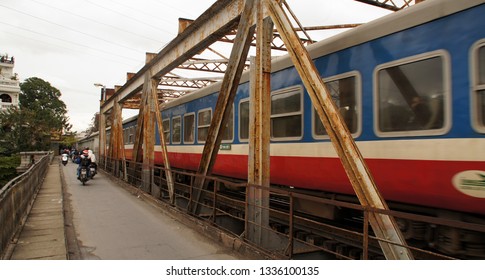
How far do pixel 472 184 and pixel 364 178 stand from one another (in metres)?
0.98

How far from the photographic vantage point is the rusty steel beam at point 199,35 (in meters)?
6.26

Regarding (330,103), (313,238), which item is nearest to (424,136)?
(330,103)

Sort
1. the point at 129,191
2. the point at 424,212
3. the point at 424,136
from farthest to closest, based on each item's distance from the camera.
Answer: the point at 129,191
the point at 424,212
the point at 424,136

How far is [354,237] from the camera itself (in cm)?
479

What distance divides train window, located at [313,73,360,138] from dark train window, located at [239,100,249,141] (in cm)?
240

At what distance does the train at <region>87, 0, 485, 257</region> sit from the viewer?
11.5ft

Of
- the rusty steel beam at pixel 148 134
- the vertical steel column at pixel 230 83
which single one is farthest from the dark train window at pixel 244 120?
the rusty steel beam at pixel 148 134

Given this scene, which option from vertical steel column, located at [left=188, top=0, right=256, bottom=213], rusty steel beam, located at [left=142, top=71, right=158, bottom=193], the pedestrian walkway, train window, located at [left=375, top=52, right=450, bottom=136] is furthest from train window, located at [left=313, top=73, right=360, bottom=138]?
rusty steel beam, located at [left=142, top=71, right=158, bottom=193]

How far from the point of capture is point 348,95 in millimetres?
4875

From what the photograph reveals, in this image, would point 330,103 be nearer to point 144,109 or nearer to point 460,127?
point 460,127

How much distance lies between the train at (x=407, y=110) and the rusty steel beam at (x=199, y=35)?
4.27 ft

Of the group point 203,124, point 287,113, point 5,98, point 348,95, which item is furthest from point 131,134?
point 5,98

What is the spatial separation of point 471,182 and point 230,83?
143 inches

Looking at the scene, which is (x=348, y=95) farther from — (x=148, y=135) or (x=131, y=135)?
(x=131, y=135)
